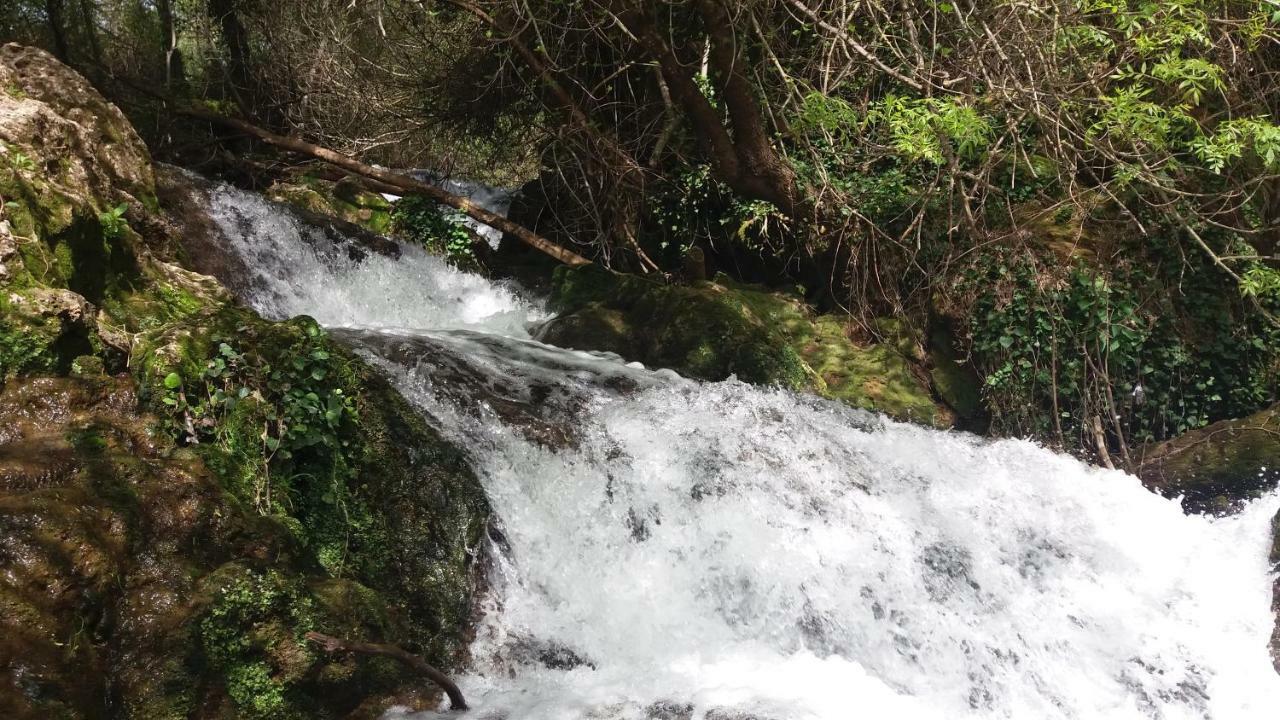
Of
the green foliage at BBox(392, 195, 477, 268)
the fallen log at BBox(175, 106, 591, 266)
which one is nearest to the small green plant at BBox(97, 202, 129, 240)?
the fallen log at BBox(175, 106, 591, 266)

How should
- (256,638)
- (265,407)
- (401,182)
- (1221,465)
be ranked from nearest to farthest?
(256,638) < (265,407) < (1221,465) < (401,182)

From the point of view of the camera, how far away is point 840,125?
307 inches

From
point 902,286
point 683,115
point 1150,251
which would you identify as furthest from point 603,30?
point 1150,251

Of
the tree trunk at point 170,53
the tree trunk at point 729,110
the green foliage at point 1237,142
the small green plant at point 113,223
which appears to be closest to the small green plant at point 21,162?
the small green plant at point 113,223

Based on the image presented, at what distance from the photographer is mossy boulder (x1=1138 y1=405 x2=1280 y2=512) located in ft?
21.3

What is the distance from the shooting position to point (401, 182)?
1015 cm

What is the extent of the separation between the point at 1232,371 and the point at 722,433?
501cm

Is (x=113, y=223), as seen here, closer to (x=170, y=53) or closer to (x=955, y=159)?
(x=955, y=159)

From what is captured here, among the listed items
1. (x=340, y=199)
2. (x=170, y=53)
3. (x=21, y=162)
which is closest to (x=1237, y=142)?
(x=21, y=162)

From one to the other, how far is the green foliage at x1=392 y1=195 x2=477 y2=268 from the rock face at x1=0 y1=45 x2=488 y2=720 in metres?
4.94

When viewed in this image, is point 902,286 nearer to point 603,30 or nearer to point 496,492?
point 603,30

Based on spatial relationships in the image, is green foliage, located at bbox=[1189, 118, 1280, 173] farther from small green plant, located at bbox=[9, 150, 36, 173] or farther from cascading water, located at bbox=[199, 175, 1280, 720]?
small green plant, located at bbox=[9, 150, 36, 173]

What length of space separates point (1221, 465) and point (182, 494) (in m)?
7.20

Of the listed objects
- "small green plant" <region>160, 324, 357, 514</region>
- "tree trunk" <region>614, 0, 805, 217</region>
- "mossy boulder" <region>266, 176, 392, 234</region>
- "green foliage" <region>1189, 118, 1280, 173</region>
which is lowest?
"small green plant" <region>160, 324, 357, 514</region>
